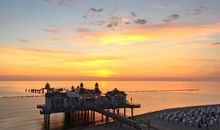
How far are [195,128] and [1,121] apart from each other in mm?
45465

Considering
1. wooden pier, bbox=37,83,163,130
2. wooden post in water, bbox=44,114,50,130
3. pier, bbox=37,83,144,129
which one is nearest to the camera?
wooden post in water, bbox=44,114,50,130

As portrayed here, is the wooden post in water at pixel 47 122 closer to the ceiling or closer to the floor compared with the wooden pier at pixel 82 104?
closer to the floor

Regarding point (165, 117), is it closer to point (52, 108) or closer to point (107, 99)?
point (107, 99)

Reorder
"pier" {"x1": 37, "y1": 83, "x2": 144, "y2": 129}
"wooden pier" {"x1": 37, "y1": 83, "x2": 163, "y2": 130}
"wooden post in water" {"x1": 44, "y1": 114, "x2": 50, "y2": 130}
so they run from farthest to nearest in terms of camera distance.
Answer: "pier" {"x1": 37, "y1": 83, "x2": 144, "y2": 129}, "wooden pier" {"x1": 37, "y1": 83, "x2": 163, "y2": 130}, "wooden post in water" {"x1": 44, "y1": 114, "x2": 50, "y2": 130}

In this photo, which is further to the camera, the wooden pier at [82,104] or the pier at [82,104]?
the pier at [82,104]

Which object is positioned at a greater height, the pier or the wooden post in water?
the pier

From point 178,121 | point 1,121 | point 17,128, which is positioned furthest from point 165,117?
point 1,121

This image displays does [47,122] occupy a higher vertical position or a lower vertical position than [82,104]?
lower

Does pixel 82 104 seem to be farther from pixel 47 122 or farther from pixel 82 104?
pixel 47 122

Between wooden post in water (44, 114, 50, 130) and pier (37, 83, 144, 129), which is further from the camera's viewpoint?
pier (37, 83, 144, 129)

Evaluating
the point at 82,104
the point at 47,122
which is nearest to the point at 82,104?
the point at 82,104

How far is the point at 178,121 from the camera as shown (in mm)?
57500

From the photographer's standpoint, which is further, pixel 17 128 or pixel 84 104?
pixel 84 104

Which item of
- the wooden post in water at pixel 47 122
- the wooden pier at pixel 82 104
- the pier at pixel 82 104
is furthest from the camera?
the pier at pixel 82 104
